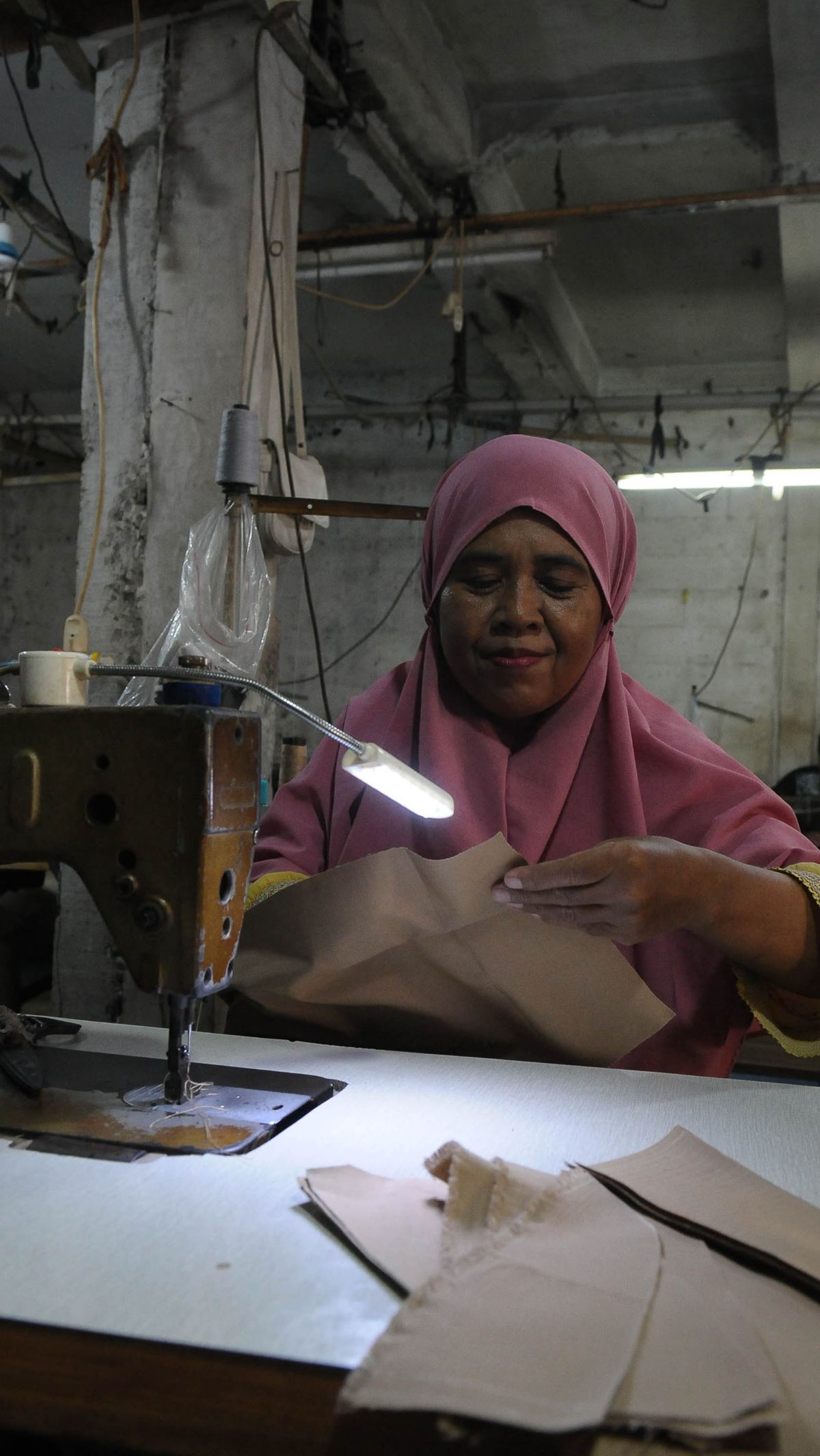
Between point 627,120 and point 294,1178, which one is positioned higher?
point 627,120

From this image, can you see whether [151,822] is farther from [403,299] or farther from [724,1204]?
[403,299]

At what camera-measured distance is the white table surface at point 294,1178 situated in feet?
1.89

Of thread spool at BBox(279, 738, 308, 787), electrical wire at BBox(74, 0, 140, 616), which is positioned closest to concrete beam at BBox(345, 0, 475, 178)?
electrical wire at BBox(74, 0, 140, 616)

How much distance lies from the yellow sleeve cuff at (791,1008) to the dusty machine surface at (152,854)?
0.57 metres

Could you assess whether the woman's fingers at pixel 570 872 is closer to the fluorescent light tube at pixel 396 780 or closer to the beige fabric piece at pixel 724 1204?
the fluorescent light tube at pixel 396 780

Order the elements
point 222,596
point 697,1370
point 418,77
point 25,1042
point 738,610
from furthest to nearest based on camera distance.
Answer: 1. point 738,610
2. point 418,77
3. point 222,596
4. point 25,1042
5. point 697,1370

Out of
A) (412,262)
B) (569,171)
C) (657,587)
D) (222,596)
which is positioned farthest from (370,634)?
(222,596)

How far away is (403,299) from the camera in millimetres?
6164

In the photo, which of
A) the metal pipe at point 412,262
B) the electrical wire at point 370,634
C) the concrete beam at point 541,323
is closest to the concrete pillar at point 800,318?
the metal pipe at point 412,262

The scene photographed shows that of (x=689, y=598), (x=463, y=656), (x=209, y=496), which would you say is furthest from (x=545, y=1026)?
(x=689, y=598)

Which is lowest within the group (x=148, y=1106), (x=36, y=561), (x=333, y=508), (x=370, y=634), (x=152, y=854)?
(x=148, y=1106)

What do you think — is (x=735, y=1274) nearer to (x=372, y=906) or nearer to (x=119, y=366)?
(x=372, y=906)

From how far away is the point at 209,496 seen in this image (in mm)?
2762

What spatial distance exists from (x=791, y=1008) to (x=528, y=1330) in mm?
829
